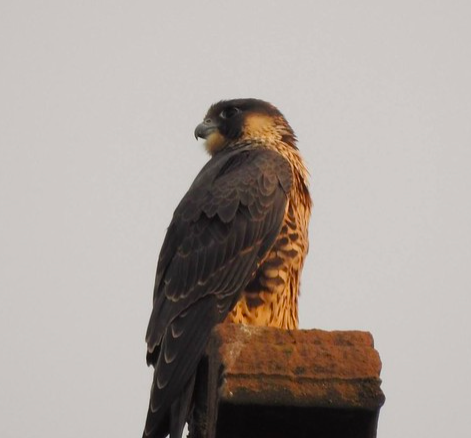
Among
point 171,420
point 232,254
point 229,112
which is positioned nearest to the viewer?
point 171,420

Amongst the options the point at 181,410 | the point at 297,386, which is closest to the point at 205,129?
the point at 181,410

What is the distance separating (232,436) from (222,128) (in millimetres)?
4821

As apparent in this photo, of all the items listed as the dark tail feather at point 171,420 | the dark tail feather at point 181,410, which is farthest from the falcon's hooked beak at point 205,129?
the dark tail feather at point 171,420

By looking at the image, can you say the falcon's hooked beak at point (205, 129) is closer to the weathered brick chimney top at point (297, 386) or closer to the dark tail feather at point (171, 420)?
the dark tail feather at point (171, 420)

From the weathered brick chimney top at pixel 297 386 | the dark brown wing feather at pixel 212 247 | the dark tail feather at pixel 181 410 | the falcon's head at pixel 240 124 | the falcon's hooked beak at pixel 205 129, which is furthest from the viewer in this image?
the falcon's hooked beak at pixel 205 129

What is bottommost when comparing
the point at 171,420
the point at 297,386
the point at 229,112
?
the point at 297,386

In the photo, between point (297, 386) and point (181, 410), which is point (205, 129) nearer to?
point (181, 410)

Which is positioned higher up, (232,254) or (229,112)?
(229,112)

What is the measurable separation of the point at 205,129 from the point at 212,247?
1807 mm

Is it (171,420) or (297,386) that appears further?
(171,420)

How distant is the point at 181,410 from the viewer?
527 centimetres

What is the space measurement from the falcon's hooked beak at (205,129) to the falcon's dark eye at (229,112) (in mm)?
93

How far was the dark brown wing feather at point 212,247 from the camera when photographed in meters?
6.11

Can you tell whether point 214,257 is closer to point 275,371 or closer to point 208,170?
point 208,170
